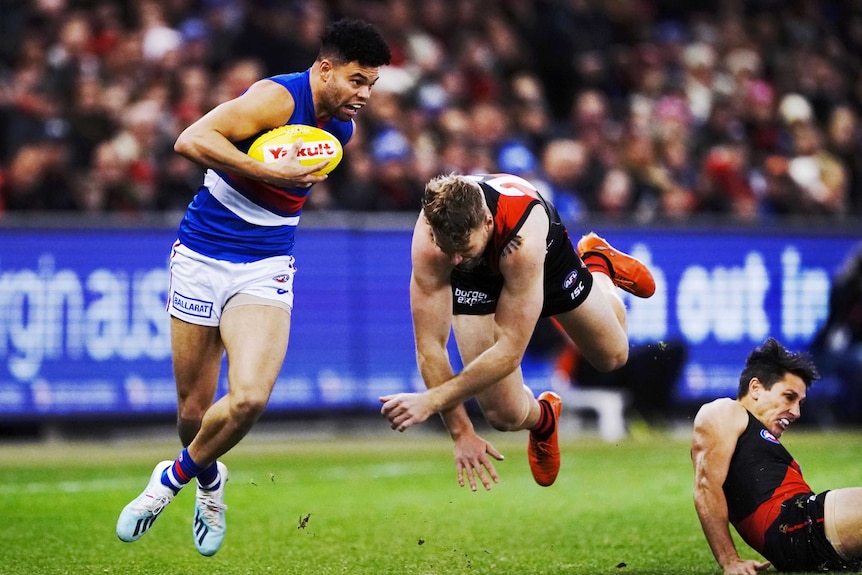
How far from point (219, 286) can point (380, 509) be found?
3.02m

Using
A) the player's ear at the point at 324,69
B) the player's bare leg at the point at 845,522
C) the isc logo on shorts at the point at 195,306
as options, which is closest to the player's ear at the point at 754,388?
the player's bare leg at the point at 845,522

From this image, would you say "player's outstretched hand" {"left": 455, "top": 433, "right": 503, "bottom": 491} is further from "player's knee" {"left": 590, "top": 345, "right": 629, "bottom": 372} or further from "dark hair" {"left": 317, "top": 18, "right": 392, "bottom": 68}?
"dark hair" {"left": 317, "top": 18, "right": 392, "bottom": 68}

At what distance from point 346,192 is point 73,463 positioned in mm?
3906

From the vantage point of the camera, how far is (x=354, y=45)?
7285 mm

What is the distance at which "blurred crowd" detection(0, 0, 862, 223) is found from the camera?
13.7 metres

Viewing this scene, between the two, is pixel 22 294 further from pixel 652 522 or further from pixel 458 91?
pixel 652 522

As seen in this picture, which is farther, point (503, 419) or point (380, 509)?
point (380, 509)

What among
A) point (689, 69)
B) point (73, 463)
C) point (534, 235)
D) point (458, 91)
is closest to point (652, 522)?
point (534, 235)

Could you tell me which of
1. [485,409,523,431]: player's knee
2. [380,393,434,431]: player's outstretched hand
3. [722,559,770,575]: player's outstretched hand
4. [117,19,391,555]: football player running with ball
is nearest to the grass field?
[722,559,770,575]: player's outstretched hand

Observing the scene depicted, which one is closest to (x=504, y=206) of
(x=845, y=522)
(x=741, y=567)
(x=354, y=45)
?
(x=354, y=45)

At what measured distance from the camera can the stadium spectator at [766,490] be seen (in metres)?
6.58

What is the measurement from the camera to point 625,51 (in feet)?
60.3

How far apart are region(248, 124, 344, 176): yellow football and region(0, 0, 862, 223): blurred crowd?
6637 millimetres

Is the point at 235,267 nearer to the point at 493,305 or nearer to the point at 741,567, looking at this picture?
the point at 493,305
